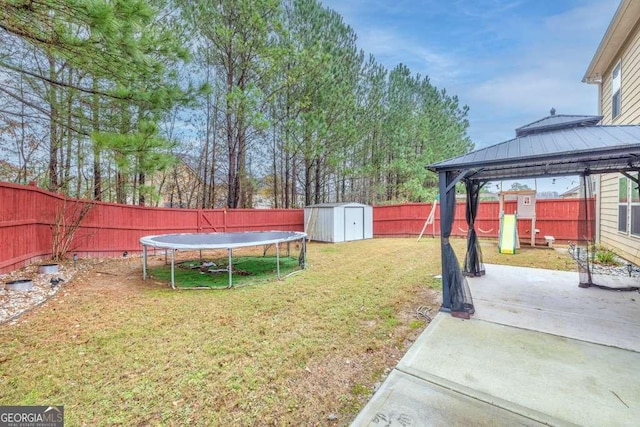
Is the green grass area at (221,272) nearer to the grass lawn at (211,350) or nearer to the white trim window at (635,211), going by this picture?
the grass lawn at (211,350)

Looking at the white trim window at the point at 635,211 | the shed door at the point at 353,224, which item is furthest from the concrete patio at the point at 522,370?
the shed door at the point at 353,224

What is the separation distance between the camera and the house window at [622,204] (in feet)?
20.7

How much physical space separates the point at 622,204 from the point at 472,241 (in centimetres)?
427

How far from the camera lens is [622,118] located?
6328 mm

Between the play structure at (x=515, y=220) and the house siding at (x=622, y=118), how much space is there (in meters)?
1.59

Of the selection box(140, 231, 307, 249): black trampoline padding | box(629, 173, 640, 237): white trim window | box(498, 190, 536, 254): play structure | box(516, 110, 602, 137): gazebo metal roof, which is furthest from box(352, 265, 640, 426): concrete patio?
box(498, 190, 536, 254): play structure

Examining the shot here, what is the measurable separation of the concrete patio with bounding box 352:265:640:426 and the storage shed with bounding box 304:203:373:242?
7641 millimetres

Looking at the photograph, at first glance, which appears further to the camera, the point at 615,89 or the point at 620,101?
the point at 615,89

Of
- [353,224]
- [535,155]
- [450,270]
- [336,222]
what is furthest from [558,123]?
[353,224]

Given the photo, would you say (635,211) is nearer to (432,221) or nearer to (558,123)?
(558,123)

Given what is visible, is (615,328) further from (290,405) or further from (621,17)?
(621,17)

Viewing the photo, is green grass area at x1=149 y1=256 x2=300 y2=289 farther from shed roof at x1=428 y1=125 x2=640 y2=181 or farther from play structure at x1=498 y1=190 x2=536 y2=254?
play structure at x1=498 y1=190 x2=536 y2=254

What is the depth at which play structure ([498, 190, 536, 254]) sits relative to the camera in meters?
8.19

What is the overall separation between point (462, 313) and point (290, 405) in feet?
8.19
